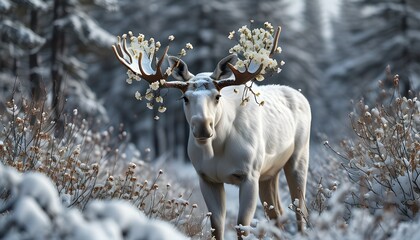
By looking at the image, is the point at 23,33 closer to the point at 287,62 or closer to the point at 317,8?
the point at 287,62

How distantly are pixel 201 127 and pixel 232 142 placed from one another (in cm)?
55

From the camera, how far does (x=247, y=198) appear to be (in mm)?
5496

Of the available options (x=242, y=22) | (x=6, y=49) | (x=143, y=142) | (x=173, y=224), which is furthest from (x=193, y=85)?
(x=143, y=142)

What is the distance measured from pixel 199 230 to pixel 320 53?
29956 millimetres

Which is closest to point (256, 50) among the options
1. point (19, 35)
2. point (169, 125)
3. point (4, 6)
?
point (4, 6)

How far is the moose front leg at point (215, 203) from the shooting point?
566 centimetres

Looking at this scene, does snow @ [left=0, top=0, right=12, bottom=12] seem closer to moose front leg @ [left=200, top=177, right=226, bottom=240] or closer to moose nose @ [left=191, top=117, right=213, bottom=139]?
moose front leg @ [left=200, top=177, right=226, bottom=240]

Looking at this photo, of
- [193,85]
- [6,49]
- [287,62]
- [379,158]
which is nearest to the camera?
[193,85]

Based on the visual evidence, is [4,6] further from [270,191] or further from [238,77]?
[238,77]

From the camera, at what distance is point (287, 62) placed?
28875mm

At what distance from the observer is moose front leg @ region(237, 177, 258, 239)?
5.46 m

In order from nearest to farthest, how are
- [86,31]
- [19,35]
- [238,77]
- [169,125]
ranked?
[238,77]
[19,35]
[86,31]
[169,125]

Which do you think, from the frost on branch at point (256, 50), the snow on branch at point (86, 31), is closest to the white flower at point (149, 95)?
the frost on branch at point (256, 50)

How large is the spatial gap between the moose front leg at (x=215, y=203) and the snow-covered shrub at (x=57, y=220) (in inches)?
120
